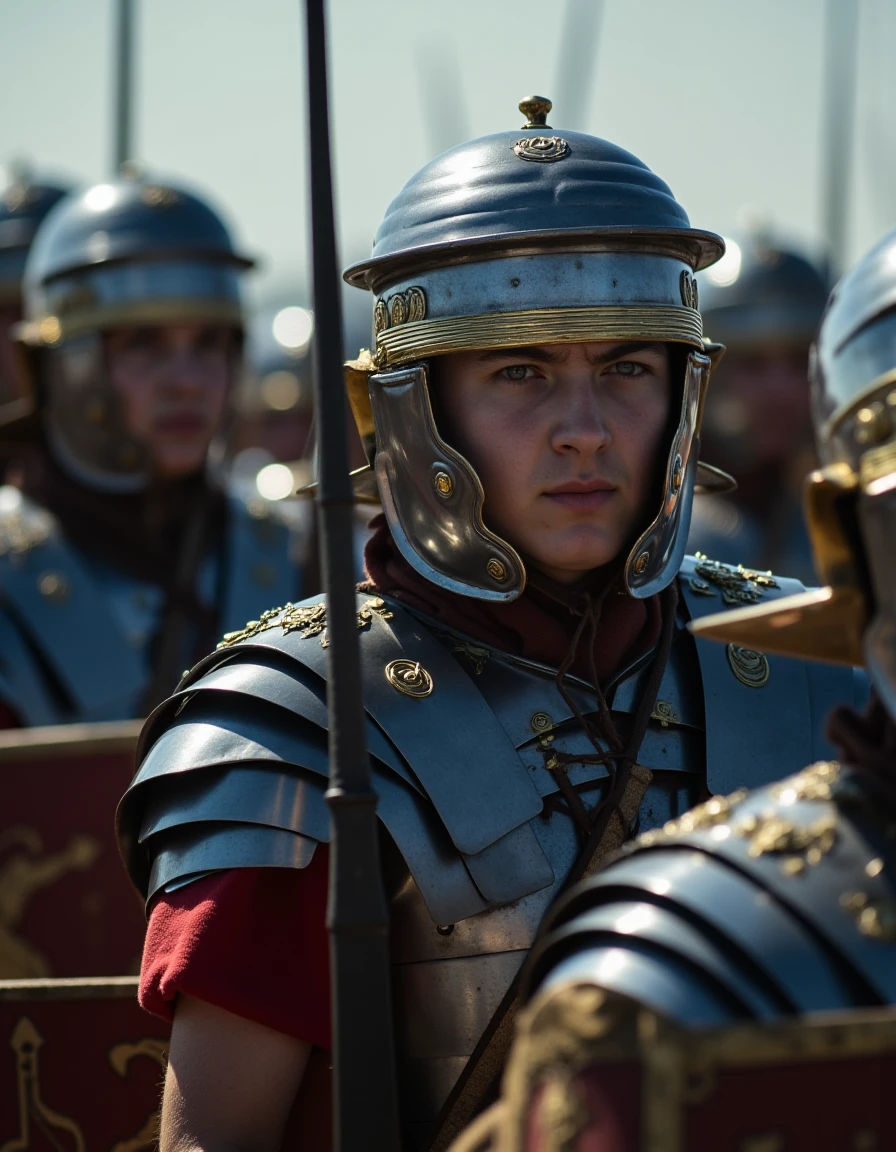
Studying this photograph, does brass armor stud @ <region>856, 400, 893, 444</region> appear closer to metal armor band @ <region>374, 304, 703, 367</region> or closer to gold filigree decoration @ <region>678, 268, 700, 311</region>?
metal armor band @ <region>374, 304, 703, 367</region>

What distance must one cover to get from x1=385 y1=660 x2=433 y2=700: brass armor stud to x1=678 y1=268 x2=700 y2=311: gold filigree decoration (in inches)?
27.4

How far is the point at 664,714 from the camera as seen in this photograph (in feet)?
10.9

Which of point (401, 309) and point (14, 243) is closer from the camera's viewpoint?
point (401, 309)

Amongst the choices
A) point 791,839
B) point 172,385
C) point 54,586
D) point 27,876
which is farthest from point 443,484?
point 172,385

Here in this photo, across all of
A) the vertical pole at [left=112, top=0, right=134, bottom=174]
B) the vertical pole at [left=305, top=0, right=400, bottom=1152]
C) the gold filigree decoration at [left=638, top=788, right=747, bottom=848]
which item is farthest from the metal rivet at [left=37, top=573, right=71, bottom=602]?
the vertical pole at [left=112, top=0, right=134, bottom=174]

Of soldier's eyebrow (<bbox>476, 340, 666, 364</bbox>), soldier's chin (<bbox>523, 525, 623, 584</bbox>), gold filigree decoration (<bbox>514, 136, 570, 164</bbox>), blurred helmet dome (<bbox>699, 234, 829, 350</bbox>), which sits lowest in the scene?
soldier's chin (<bbox>523, 525, 623, 584</bbox>)

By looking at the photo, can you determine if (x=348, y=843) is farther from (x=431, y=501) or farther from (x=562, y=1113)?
(x=431, y=501)

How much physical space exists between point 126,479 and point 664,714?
3.98 m

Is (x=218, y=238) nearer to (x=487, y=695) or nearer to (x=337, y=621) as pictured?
(x=487, y=695)

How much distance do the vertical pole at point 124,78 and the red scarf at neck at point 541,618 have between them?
30.4ft

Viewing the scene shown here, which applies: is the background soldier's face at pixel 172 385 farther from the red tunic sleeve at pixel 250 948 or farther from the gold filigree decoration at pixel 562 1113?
the gold filigree decoration at pixel 562 1113

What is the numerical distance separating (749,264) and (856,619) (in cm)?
884

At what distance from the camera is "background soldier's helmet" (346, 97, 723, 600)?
3195mm

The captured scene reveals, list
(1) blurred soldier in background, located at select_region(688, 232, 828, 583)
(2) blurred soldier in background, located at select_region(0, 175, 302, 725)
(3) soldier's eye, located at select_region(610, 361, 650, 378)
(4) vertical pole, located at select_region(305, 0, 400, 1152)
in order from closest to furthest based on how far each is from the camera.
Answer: (4) vertical pole, located at select_region(305, 0, 400, 1152), (3) soldier's eye, located at select_region(610, 361, 650, 378), (2) blurred soldier in background, located at select_region(0, 175, 302, 725), (1) blurred soldier in background, located at select_region(688, 232, 828, 583)
